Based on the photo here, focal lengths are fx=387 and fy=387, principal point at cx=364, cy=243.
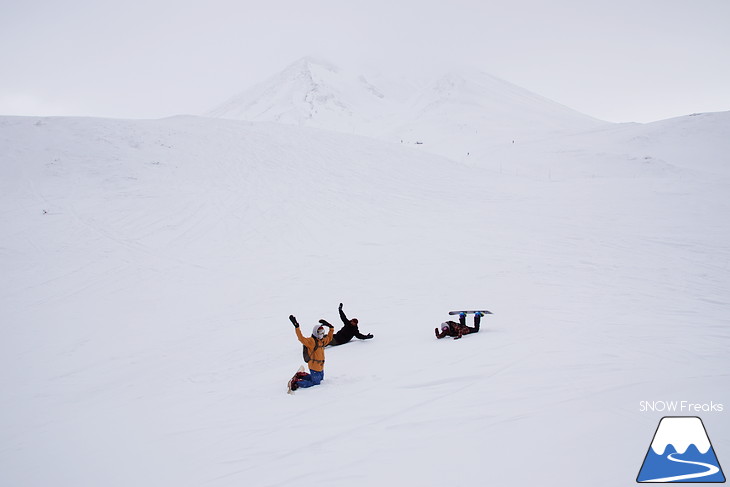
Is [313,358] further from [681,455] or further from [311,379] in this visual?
[681,455]

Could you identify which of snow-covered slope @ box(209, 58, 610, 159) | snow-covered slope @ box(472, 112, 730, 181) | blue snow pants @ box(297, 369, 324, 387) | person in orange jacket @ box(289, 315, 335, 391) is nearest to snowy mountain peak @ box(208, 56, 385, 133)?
snow-covered slope @ box(209, 58, 610, 159)

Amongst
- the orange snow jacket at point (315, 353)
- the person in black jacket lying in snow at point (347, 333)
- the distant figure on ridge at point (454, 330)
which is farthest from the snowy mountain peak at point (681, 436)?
the person in black jacket lying in snow at point (347, 333)

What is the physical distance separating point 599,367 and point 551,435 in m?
1.93

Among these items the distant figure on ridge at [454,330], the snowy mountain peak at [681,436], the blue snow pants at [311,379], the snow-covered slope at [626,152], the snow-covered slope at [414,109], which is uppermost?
the snow-covered slope at [414,109]

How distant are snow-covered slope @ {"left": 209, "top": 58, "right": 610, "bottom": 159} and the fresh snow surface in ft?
78.7

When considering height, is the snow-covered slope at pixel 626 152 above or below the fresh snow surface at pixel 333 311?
above

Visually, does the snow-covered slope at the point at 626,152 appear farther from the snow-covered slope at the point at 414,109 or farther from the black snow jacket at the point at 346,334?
A: the black snow jacket at the point at 346,334

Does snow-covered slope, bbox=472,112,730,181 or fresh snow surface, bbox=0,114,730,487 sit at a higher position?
snow-covered slope, bbox=472,112,730,181

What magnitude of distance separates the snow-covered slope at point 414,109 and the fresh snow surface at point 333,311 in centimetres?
2400

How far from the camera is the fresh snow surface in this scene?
13.3ft

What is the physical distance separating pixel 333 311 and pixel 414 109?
63414 mm

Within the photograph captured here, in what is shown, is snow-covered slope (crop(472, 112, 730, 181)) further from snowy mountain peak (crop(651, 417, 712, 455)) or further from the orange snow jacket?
snowy mountain peak (crop(651, 417, 712, 455))

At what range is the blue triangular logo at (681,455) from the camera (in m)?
3.13

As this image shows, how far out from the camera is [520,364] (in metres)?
5.56
